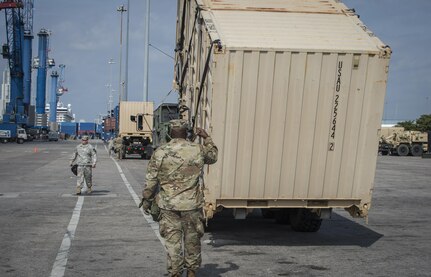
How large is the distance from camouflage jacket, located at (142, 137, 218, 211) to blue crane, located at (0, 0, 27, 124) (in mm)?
62237

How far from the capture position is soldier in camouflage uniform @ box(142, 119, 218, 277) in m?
4.99

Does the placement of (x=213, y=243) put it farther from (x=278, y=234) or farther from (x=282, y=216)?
(x=282, y=216)

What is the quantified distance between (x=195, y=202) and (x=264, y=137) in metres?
2.37

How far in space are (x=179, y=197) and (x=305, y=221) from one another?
14.1 feet

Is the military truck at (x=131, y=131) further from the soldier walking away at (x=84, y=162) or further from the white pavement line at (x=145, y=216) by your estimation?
the soldier walking away at (x=84, y=162)

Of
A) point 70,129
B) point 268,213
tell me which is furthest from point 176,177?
point 70,129

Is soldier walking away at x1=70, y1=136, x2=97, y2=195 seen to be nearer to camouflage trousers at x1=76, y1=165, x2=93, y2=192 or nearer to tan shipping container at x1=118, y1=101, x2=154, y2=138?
camouflage trousers at x1=76, y1=165, x2=93, y2=192

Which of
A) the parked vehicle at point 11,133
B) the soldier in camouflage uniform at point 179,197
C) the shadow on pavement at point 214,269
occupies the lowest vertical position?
the parked vehicle at point 11,133

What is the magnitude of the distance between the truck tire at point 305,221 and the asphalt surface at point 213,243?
0.52 feet

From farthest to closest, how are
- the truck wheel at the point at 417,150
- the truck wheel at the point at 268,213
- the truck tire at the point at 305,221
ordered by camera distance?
the truck wheel at the point at 417,150
the truck wheel at the point at 268,213
the truck tire at the point at 305,221

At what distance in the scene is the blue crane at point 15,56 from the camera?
6333 cm

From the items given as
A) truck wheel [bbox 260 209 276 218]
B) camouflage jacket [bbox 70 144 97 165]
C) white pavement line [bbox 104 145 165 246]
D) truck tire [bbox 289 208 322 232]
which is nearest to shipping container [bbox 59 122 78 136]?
white pavement line [bbox 104 145 165 246]

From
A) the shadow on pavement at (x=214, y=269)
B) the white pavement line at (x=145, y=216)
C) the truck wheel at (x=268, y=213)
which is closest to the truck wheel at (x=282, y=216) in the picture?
the truck wheel at (x=268, y=213)

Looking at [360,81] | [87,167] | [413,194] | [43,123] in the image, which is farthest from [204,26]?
[43,123]
